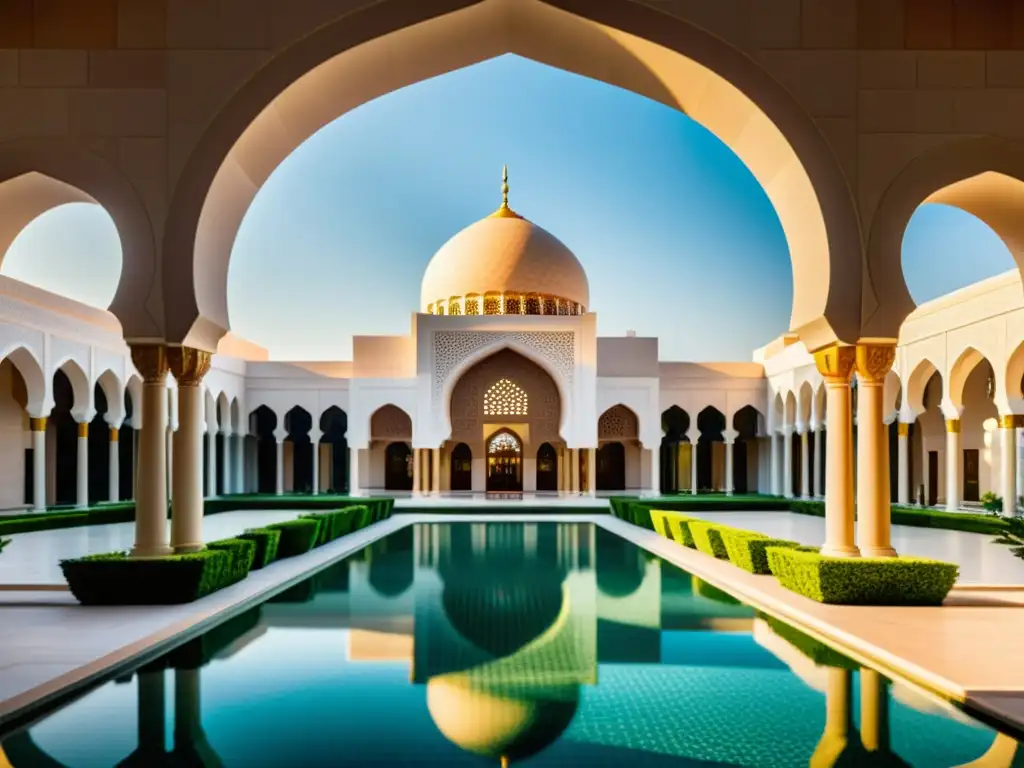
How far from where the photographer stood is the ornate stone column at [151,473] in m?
6.73

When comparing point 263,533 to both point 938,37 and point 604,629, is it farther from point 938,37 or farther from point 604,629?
point 938,37

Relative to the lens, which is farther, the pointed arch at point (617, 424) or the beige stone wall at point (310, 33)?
the pointed arch at point (617, 424)

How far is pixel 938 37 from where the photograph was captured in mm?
6285

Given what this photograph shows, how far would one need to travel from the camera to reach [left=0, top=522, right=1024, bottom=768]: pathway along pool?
340cm

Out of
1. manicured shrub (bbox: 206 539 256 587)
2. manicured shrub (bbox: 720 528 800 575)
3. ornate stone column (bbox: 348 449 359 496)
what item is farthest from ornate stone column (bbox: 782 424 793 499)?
manicured shrub (bbox: 206 539 256 587)

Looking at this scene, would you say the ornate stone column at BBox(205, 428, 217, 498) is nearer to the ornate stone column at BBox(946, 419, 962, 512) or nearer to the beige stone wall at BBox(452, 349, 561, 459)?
the beige stone wall at BBox(452, 349, 561, 459)

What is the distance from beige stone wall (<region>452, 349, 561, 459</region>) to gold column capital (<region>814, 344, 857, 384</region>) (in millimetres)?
16279

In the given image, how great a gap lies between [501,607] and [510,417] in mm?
16539

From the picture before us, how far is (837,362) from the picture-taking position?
6.62 m

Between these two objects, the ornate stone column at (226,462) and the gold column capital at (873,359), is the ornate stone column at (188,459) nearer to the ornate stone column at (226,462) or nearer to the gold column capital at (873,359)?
the gold column capital at (873,359)

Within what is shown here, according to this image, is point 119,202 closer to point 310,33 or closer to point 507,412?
point 310,33

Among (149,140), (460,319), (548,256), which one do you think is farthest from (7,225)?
(548,256)

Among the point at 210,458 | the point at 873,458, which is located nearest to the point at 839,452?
the point at 873,458

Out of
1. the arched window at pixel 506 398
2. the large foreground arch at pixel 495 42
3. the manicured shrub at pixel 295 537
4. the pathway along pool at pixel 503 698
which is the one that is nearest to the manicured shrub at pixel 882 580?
the pathway along pool at pixel 503 698
